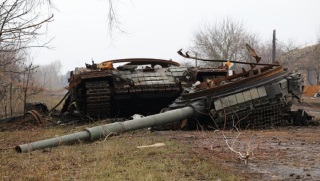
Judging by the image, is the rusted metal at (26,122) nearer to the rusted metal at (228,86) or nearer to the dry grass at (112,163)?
the rusted metal at (228,86)

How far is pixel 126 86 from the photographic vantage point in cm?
1165

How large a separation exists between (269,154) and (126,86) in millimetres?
6573

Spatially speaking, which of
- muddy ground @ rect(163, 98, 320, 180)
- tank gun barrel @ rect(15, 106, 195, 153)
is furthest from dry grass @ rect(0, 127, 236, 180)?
muddy ground @ rect(163, 98, 320, 180)

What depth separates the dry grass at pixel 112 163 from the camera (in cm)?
439

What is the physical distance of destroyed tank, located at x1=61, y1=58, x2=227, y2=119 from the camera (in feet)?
37.2

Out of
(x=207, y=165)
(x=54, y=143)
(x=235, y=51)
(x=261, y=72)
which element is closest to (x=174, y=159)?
(x=207, y=165)

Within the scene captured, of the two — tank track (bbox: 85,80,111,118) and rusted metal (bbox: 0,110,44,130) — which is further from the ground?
tank track (bbox: 85,80,111,118)

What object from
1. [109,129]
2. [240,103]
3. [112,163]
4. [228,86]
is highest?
[228,86]

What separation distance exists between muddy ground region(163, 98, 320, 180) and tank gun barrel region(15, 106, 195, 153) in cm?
84

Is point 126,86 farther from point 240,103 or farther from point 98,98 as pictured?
point 240,103

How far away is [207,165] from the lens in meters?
4.70

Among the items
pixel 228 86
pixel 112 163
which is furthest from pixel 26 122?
pixel 112 163

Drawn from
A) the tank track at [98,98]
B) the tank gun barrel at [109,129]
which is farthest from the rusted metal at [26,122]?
the tank gun barrel at [109,129]

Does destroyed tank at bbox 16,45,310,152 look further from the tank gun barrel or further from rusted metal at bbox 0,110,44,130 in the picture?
rusted metal at bbox 0,110,44,130
